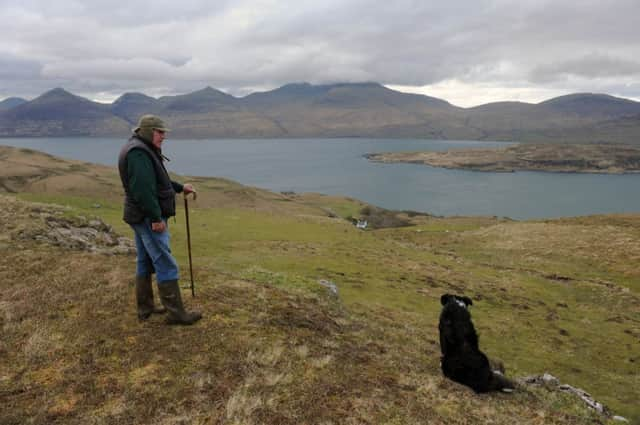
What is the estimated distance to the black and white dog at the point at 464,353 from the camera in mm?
8859

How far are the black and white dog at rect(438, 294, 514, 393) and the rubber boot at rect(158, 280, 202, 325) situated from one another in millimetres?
5976

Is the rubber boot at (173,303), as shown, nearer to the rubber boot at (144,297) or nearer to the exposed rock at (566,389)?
the rubber boot at (144,297)

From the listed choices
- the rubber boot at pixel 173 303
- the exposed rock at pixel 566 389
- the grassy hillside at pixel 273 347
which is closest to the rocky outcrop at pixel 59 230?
the grassy hillside at pixel 273 347

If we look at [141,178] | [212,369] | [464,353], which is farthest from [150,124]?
[464,353]

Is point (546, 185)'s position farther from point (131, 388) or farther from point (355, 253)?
point (131, 388)

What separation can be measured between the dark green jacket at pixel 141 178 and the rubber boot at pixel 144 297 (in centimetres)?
168

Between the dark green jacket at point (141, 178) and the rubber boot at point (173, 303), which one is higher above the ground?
the dark green jacket at point (141, 178)

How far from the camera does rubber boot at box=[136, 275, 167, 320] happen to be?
31.8 feet

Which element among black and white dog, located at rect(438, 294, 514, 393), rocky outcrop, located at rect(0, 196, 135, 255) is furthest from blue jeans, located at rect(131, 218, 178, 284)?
rocky outcrop, located at rect(0, 196, 135, 255)

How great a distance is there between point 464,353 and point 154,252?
7295 mm

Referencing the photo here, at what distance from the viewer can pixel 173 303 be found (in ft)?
31.2

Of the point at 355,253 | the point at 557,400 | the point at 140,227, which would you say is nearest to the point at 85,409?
the point at 140,227

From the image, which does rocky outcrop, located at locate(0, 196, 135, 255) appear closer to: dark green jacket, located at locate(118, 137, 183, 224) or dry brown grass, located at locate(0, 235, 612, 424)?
dry brown grass, located at locate(0, 235, 612, 424)

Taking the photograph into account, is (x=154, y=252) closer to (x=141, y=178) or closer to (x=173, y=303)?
(x=173, y=303)
